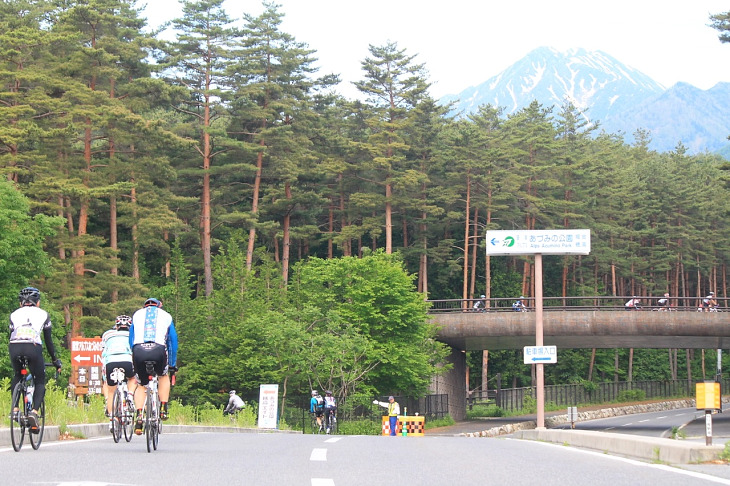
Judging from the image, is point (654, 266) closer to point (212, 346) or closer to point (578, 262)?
point (578, 262)

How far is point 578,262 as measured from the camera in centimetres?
9156

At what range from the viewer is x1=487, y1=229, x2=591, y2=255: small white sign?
52000 mm

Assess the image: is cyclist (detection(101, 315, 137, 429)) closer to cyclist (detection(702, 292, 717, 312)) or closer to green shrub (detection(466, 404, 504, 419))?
cyclist (detection(702, 292, 717, 312))

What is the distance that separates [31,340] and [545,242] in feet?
141

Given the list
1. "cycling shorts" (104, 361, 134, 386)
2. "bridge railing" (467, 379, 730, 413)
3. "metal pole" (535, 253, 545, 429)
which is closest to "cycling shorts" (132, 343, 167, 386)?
"cycling shorts" (104, 361, 134, 386)

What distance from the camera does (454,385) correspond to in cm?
6012

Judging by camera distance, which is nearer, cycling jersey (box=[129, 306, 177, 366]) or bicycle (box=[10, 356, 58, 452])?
bicycle (box=[10, 356, 58, 452])

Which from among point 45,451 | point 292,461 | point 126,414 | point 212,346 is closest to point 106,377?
point 126,414

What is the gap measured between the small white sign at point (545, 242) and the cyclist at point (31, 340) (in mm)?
40293

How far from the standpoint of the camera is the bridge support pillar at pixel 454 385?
192ft

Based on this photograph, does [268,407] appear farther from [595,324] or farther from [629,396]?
[629,396]

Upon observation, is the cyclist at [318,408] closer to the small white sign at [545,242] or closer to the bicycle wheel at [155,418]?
the small white sign at [545,242]

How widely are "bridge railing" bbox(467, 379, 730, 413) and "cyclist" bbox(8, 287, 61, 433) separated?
5822 cm

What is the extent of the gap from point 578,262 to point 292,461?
272 ft
